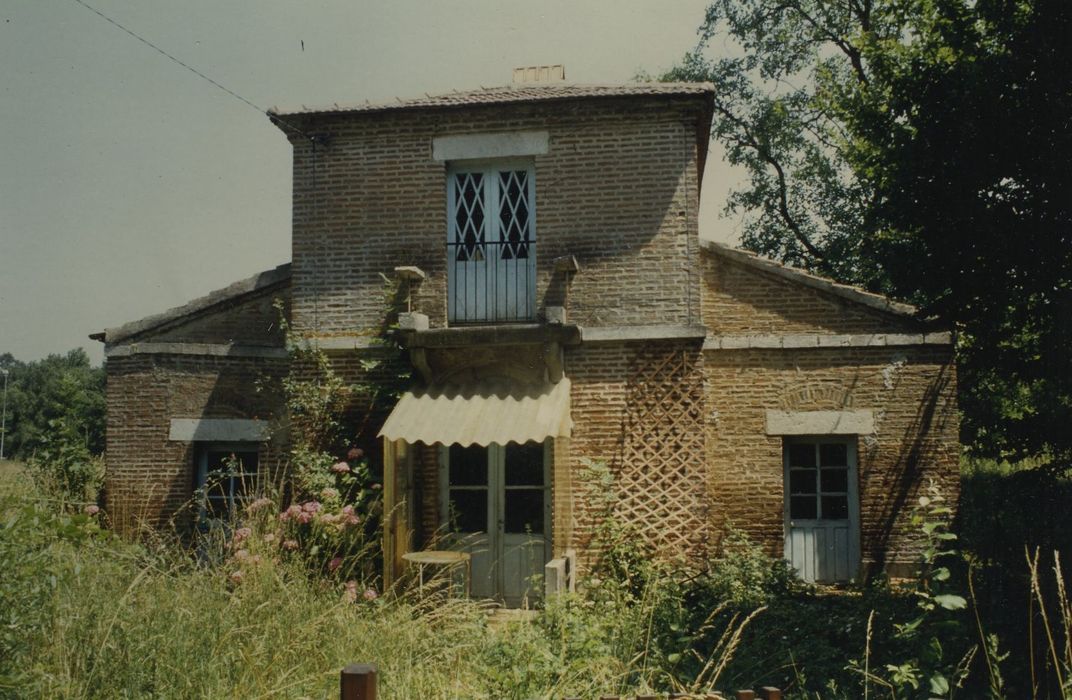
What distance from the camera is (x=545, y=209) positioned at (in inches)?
390

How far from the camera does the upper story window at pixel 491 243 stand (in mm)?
9938

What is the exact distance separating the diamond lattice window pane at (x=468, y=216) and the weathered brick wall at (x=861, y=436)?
3529 millimetres

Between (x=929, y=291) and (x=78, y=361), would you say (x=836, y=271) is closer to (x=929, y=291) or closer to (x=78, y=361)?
(x=929, y=291)

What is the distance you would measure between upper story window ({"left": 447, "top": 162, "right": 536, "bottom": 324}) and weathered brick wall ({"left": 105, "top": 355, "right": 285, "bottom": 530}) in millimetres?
3561

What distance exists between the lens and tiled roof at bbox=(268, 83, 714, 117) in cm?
962

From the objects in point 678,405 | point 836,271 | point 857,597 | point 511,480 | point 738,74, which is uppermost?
point 738,74

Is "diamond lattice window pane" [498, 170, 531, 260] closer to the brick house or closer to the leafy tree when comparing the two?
the brick house

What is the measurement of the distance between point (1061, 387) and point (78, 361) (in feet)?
271

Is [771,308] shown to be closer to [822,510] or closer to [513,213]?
[822,510]

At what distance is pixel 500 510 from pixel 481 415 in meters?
1.64

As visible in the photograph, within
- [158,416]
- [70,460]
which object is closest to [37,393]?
[70,460]

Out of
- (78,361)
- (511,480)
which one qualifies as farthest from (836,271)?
(78,361)

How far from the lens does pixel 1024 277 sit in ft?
27.1

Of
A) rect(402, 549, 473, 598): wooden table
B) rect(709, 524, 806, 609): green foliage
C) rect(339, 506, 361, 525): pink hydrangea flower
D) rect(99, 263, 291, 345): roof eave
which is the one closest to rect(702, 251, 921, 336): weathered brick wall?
rect(709, 524, 806, 609): green foliage
